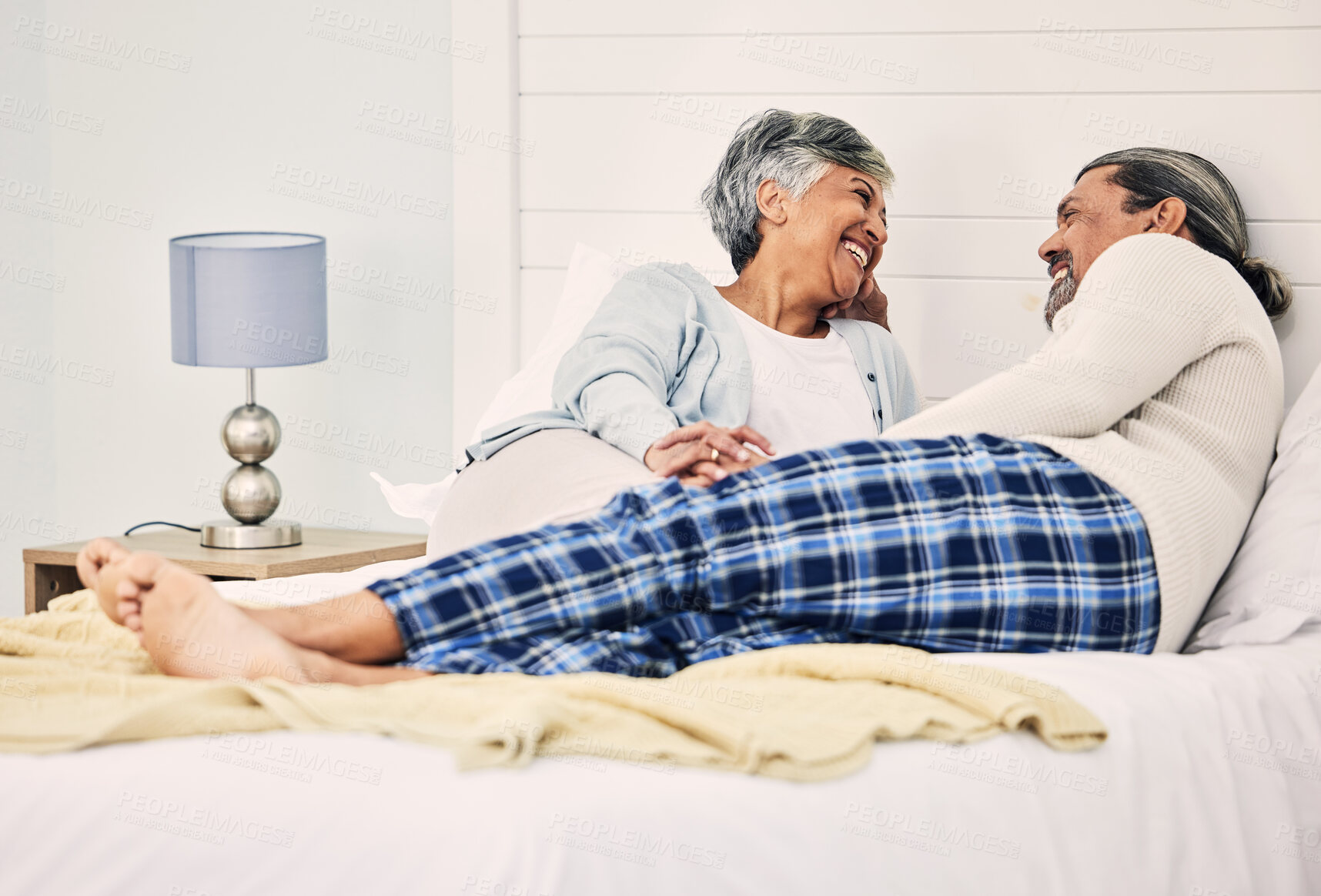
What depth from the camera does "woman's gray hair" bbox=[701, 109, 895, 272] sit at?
2.07m

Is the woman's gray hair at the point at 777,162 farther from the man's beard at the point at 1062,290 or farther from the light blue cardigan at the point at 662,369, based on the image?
the man's beard at the point at 1062,290

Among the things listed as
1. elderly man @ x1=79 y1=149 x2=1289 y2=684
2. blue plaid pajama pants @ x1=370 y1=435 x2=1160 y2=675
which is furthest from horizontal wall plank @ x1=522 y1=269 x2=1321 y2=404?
blue plaid pajama pants @ x1=370 y1=435 x2=1160 y2=675

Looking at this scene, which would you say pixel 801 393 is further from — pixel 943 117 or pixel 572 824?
pixel 572 824

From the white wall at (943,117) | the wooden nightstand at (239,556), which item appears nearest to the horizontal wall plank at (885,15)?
the white wall at (943,117)

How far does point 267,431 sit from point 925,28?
1.46m

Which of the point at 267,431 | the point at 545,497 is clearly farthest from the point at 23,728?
the point at 267,431

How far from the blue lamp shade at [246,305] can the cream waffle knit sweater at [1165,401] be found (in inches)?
50.8

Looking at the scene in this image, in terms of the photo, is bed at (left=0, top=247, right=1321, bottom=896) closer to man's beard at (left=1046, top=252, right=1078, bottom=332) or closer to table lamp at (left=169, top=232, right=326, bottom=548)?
man's beard at (left=1046, top=252, right=1078, bottom=332)

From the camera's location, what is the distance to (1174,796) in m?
1.09

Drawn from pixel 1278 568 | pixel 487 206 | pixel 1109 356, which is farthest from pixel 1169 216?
pixel 487 206

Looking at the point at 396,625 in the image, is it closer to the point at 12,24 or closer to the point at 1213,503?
the point at 1213,503

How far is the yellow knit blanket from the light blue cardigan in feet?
1.98

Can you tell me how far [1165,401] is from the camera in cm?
152

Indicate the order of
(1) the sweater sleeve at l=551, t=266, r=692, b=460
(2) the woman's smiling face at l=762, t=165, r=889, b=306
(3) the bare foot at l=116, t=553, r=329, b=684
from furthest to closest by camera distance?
1. (2) the woman's smiling face at l=762, t=165, r=889, b=306
2. (1) the sweater sleeve at l=551, t=266, r=692, b=460
3. (3) the bare foot at l=116, t=553, r=329, b=684
